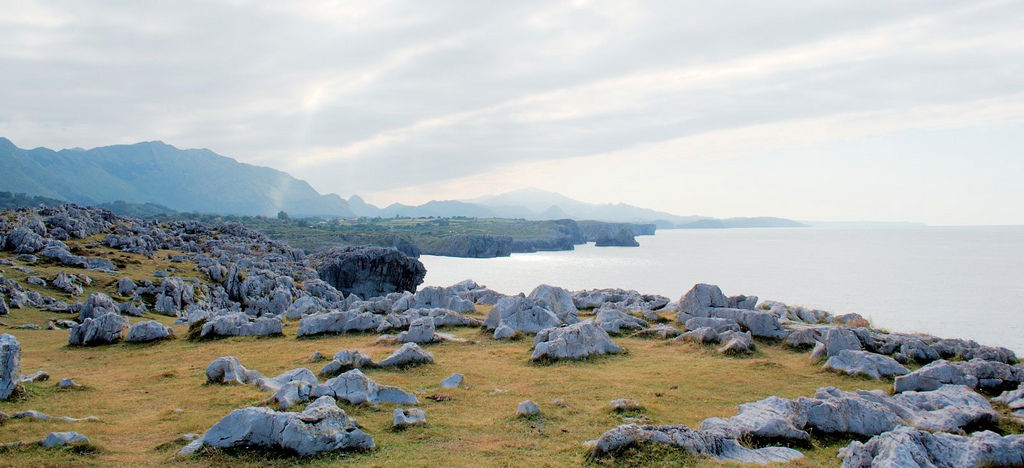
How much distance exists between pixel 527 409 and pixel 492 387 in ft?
14.1

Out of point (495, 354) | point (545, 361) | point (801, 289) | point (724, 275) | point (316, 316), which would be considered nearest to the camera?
point (545, 361)

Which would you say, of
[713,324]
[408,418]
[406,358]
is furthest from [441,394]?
[713,324]

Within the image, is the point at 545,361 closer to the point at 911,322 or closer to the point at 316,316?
the point at 316,316

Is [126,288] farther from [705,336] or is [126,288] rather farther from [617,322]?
[705,336]

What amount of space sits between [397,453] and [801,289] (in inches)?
4154

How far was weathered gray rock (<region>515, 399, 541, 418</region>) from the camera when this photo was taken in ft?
59.2

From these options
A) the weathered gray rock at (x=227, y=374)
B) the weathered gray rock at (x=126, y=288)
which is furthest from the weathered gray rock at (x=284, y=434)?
the weathered gray rock at (x=126, y=288)

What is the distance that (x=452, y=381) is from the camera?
22344mm

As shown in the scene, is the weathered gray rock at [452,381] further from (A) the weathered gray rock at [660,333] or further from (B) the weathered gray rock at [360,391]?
(A) the weathered gray rock at [660,333]

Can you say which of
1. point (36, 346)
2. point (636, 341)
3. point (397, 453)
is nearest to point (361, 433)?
point (397, 453)

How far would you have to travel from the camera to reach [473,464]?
46.5ft

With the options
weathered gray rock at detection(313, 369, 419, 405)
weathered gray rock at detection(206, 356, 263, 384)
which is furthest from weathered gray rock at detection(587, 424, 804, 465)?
weathered gray rock at detection(206, 356, 263, 384)

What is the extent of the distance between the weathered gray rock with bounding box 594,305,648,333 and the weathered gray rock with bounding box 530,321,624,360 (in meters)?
5.20

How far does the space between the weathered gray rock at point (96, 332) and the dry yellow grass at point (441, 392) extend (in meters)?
0.77
